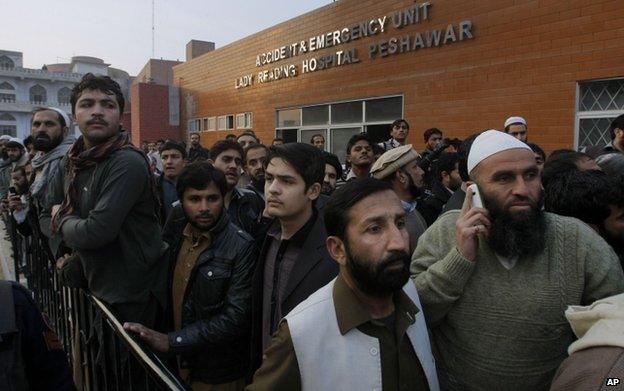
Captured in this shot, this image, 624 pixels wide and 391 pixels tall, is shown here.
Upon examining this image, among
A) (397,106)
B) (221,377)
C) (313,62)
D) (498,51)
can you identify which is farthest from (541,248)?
(313,62)

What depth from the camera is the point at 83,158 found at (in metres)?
2.36

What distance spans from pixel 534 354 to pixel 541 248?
389 millimetres

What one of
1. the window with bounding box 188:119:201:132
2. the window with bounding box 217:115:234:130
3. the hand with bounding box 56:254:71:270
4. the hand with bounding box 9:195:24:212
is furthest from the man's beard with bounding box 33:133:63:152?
the window with bounding box 188:119:201:132

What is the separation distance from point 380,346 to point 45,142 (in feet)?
10.6

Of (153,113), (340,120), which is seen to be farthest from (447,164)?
(153,113)

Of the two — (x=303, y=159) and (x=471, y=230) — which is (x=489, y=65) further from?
(x=471, y=230)

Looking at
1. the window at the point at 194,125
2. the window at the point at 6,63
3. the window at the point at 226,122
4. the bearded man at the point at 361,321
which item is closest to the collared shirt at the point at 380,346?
the bearded man at the point at 361,321

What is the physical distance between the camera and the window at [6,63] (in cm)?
5450

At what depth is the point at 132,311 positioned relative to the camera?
8.14 feet

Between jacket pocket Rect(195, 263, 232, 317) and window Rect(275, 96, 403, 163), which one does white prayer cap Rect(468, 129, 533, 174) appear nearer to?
jacket pocket Rect(195, 263, 232, 317)

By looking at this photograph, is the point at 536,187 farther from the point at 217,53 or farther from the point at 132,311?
the point at 217,53

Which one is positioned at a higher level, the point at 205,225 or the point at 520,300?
the point at 205,225

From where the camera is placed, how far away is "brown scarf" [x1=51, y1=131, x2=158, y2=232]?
2361 millimetres

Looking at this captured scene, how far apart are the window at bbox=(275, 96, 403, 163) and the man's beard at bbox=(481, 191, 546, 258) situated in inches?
326
